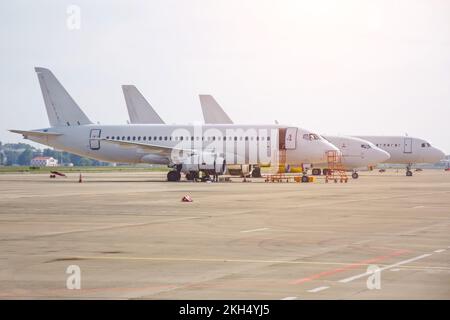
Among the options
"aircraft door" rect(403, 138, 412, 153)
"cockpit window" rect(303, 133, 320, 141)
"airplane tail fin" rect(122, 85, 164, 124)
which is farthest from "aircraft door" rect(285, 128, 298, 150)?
"airplane tail fin" rect(122, 85, 164, 124)

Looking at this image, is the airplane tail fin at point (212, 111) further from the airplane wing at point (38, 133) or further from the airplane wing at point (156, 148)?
the airplane wing at point (156, 148)

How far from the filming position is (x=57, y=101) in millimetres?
74625

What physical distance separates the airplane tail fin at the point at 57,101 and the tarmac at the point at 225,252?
136 feet

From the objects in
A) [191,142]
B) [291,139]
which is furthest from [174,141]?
[291,139]

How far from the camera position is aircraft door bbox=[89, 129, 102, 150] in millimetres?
73312

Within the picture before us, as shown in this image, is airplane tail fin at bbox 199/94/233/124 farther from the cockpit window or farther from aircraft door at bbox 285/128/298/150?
aircraft door at bbox 285/128/298/150

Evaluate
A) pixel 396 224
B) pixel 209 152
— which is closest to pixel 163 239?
pixel 396 224

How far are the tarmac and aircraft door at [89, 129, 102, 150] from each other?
129 ft

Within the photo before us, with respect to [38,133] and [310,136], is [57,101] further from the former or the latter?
[310,136]

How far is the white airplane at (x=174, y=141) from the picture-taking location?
69688 mm

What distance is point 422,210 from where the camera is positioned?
32.7 m

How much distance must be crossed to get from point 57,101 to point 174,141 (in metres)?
10.8
